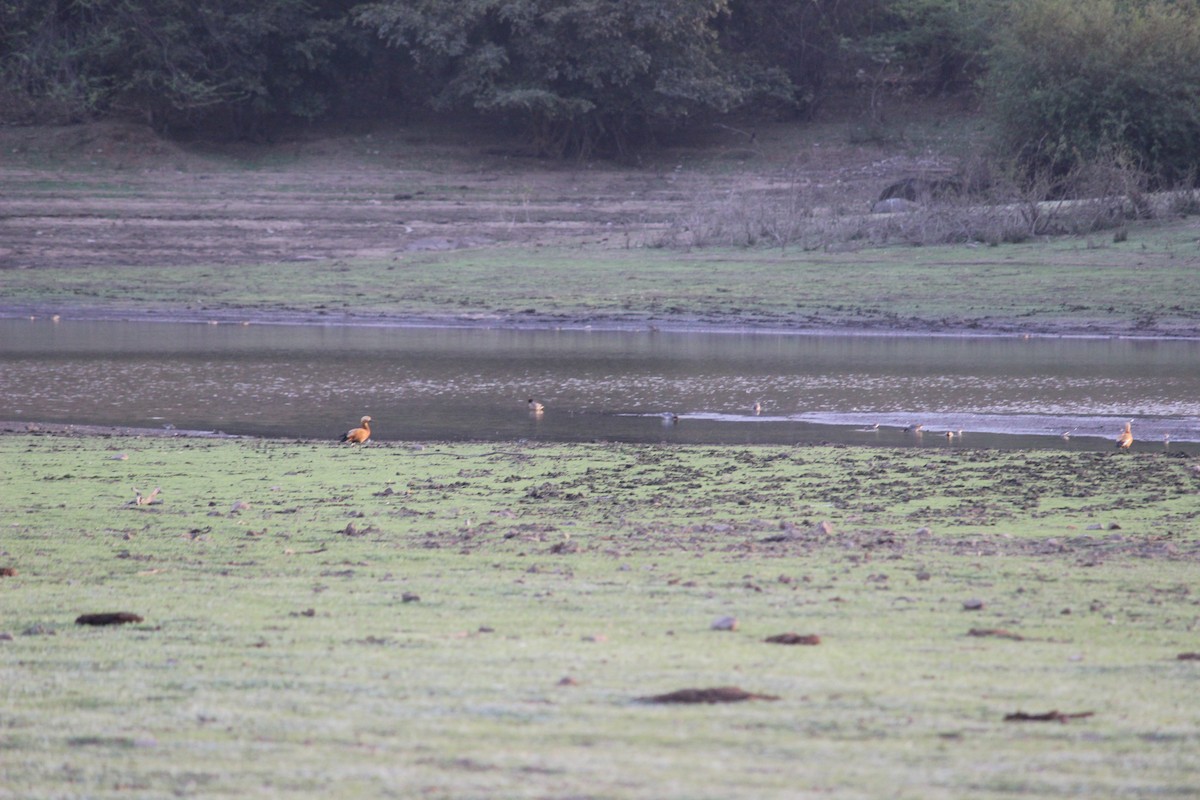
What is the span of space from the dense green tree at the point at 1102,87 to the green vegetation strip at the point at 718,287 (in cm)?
636

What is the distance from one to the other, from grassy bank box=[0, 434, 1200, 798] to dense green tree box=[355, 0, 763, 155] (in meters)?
27.8

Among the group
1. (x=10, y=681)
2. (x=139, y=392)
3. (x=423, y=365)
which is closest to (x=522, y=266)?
(x=423, y=365)

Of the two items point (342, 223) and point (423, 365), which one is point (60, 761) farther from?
point (342, 223)

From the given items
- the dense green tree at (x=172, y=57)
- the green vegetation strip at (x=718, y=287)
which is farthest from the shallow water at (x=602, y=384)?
the dense green tree at (x=172, y=57)

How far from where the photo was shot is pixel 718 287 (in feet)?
79.1

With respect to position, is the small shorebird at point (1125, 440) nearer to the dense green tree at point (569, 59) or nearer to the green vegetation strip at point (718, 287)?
the green vegetation strip at point (718, 287)

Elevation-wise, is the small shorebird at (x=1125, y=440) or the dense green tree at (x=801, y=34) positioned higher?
the dense green tree at (x=801, y=34)

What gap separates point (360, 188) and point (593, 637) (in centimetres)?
2794

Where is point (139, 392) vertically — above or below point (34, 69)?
below

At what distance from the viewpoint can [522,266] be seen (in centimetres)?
2564

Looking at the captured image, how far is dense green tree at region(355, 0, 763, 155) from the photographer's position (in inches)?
1430

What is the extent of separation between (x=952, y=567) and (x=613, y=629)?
2085mm

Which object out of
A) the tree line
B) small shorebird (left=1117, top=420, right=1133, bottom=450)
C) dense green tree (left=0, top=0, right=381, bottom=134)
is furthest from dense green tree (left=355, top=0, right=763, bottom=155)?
small shorebird (left=1117, top=420, right=1133, bottom=450)

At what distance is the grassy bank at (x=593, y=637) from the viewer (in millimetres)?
3795
